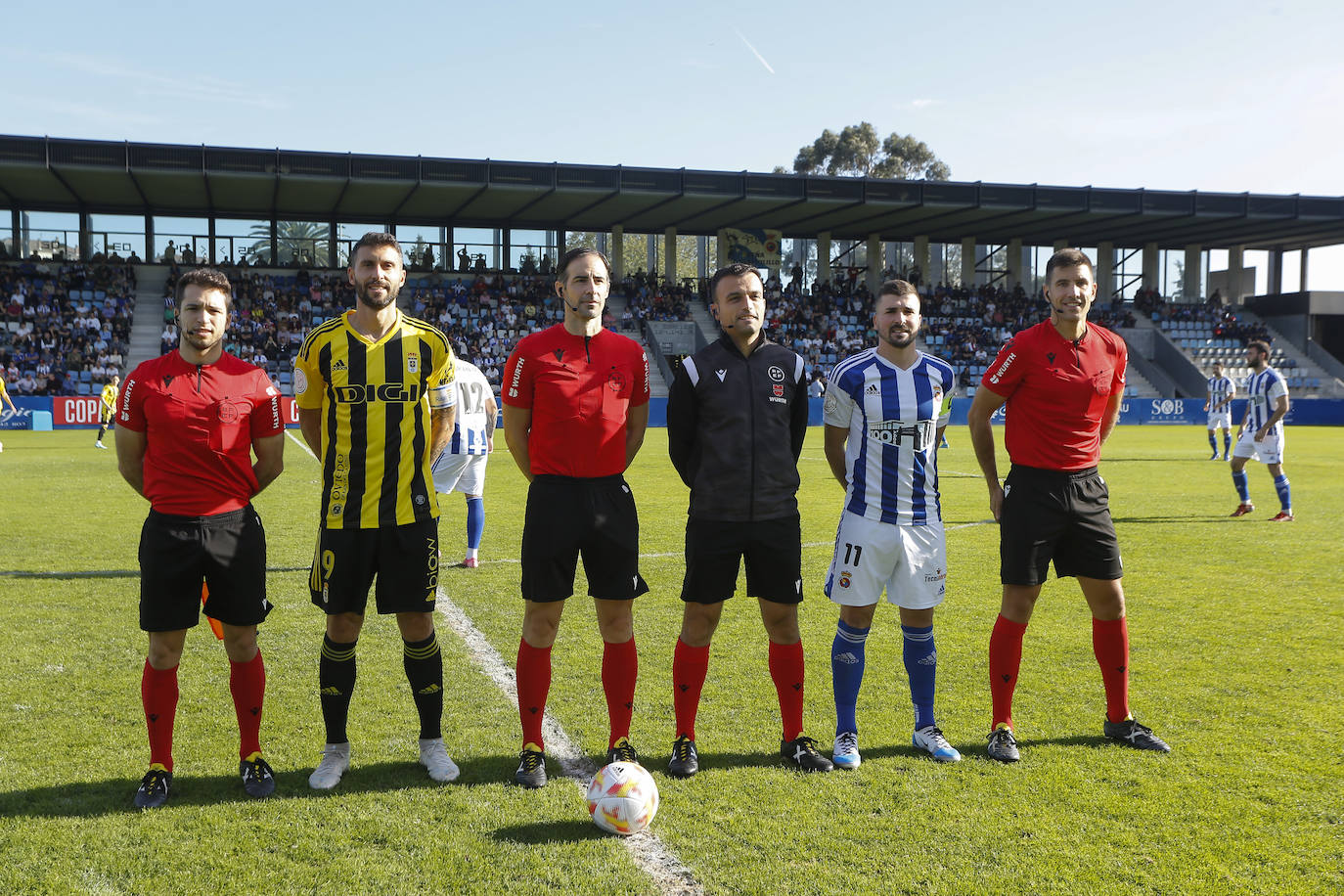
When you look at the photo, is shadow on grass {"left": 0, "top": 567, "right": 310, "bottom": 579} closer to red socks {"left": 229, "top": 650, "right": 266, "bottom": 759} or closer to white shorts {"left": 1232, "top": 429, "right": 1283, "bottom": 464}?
red socks {"left": 229, "top": 650, "right": 266, "bottom": 759}

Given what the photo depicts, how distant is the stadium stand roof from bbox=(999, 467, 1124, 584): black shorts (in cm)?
3142

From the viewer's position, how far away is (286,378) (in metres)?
33.8

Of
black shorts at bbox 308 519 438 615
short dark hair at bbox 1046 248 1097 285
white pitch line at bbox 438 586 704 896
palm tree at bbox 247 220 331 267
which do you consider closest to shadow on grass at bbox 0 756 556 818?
white pitch line at bbox 438 586 704 896

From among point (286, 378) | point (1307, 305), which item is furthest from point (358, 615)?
point (1307, 305)

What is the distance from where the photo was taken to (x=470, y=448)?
320 inches

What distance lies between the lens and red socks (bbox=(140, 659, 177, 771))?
3904 mm

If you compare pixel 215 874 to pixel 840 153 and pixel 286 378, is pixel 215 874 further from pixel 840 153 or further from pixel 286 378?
pixel 840 153

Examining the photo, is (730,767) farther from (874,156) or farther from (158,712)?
(874,156)

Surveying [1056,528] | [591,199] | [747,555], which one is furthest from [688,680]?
[591,199]

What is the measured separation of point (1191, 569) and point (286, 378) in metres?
30.7

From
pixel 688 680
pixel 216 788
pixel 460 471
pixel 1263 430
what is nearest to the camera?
pixel 216 788

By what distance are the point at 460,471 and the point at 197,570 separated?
4408mm

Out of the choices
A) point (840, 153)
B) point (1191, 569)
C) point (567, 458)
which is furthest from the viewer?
point (840, 153)

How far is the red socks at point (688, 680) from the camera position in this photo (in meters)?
4.25
